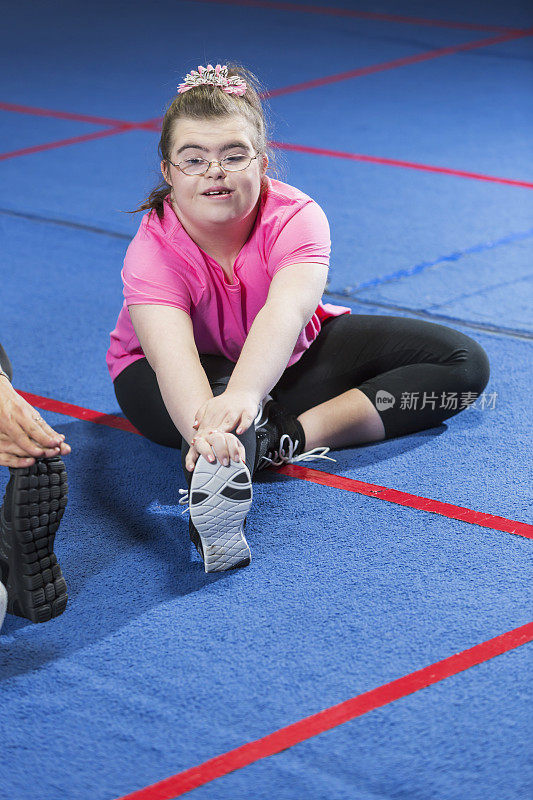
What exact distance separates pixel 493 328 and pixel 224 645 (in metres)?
1.59

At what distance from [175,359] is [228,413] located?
213 millimetres

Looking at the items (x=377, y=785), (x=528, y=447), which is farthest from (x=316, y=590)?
(x=528, y=447)

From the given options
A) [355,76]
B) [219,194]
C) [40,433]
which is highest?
[355,76]

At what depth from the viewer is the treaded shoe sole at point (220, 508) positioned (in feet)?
5.75

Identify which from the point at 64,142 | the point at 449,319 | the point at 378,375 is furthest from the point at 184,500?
the point at 64,142

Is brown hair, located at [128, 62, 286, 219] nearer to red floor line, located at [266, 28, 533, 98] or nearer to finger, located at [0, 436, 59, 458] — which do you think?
finger, located at [0, 436, 59, 458]

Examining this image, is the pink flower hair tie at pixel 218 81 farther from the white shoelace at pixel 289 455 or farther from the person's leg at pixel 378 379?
the white shoelace at pixel 289 455

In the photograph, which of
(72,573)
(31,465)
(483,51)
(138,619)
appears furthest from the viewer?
(483,51)

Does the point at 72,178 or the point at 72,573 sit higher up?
the point at 72,178

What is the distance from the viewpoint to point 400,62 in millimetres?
6480

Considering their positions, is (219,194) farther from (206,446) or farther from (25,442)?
(25,442)

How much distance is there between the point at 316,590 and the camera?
5.90ft

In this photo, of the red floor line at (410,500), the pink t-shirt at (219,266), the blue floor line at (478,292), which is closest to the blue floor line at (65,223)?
the blue floor line at (478,292)

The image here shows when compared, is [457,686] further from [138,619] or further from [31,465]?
[31,465]
